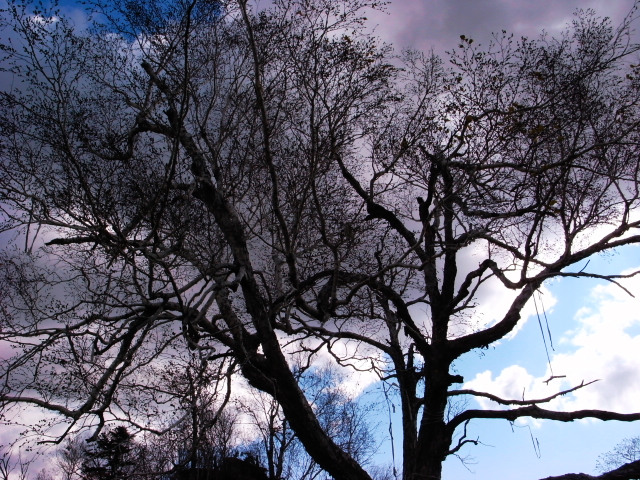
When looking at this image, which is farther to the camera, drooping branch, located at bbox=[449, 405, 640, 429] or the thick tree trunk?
the thick tree trunk

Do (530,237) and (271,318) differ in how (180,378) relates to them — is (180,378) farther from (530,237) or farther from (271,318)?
(530,237)

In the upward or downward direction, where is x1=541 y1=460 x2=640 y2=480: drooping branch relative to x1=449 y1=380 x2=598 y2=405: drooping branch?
downward

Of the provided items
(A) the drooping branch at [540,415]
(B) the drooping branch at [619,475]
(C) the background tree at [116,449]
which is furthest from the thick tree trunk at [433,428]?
(C) the background tree at [116,449]

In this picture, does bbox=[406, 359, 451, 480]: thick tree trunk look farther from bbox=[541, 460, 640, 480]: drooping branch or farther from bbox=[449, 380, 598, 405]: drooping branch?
bbox=[541, 460, 640, 480]: drooping branch

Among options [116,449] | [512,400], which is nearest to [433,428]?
[512,400]

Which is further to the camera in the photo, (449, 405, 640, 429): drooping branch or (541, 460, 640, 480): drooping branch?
(449, 405, 640, 429): drooping branch

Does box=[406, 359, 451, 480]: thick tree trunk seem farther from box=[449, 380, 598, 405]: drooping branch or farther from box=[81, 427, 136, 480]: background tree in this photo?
box=[81, 427, 136, 480]: background tree

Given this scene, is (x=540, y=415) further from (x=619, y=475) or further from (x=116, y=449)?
(x=116, y=449)

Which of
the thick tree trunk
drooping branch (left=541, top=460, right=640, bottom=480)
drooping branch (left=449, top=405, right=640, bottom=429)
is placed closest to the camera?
drooping branch (left=541, top=460, right=640, bottom=480)

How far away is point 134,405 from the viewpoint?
6086 mm

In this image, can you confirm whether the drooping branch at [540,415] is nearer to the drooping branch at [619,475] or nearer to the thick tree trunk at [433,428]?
the thick tree trunk at [433,428]

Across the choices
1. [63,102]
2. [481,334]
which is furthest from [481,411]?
[63,102]

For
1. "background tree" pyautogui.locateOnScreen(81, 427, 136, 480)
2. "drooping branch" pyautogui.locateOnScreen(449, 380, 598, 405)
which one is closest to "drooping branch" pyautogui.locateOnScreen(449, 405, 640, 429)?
"drooping branch" pyautogui.locateOnScreen(449, 380, 598, 405)

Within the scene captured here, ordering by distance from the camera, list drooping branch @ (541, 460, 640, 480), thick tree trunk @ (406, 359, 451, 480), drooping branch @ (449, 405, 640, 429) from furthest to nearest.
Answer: thick tree trunk @ (406, 359, 451, 480)
drooping branch @ (449, 405, 640, 429)
drooping branch @ (541, 460, 640, 480)
